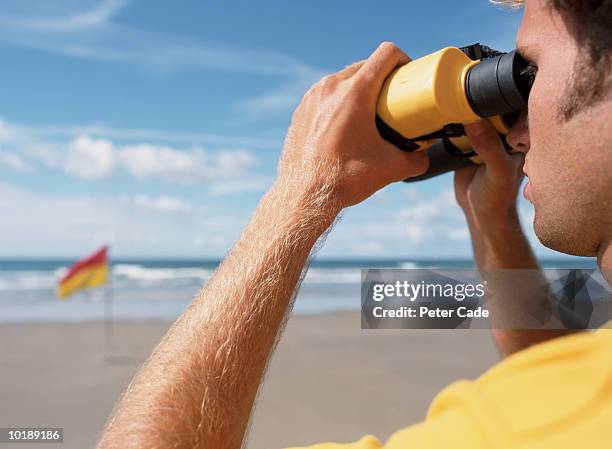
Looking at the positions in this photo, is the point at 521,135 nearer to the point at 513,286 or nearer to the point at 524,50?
the point at 524,50

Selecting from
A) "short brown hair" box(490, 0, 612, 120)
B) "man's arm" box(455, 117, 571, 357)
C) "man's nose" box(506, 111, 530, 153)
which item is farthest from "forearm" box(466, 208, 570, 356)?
"short brown hair" box(490, 0, 612, 120)

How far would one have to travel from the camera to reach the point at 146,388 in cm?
83

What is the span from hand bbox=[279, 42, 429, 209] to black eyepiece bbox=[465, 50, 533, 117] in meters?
0.14

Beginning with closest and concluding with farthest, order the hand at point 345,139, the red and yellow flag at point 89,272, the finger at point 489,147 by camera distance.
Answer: the hand at point 345,139 → the finger at point 489,147 → the red and yellow flag at point 89,272

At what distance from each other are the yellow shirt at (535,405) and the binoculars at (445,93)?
1.71 ft

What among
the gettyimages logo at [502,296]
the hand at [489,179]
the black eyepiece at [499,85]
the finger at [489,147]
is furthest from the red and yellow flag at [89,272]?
the black eyepiece at [499,85]

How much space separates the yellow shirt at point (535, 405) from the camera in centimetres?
58

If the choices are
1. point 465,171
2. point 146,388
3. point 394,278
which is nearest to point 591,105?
point 146,388

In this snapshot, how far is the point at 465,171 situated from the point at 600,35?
783 millimetres

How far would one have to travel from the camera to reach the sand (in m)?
4.38

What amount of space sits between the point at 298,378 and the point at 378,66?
188 inches

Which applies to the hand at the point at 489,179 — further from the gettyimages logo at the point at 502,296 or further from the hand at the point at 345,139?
the hand at the point at 345,139

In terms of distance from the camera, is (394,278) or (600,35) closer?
(600,35)

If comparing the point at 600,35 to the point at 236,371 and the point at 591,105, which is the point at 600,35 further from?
the point at 236,371
